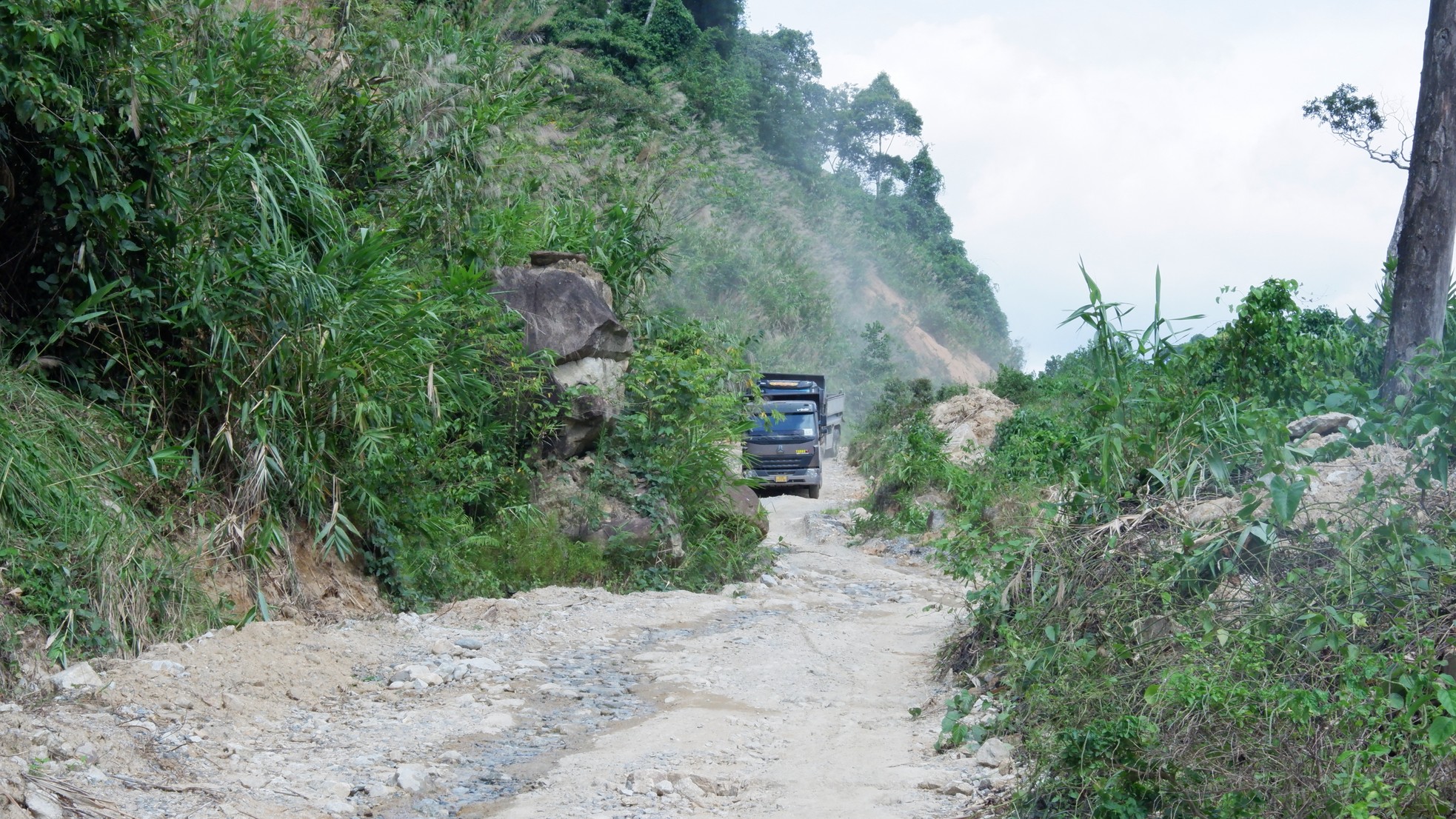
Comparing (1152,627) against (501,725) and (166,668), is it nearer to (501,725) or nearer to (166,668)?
(501,725)

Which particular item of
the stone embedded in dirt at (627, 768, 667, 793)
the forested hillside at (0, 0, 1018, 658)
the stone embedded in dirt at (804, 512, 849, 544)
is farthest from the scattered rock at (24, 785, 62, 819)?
the stone embedded in dirt at (804, 512, 849, 544)

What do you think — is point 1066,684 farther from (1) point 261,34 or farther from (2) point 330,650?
(1) point 261,34

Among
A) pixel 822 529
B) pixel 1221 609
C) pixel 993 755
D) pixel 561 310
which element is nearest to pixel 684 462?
pixel 561 310

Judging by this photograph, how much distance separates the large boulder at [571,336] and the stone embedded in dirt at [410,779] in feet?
19.3

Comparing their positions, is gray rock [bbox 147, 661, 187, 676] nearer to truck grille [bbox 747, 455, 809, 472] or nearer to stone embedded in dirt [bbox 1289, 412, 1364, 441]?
stone embedded in dirt [bbox 1289, 412, 1364, 441]

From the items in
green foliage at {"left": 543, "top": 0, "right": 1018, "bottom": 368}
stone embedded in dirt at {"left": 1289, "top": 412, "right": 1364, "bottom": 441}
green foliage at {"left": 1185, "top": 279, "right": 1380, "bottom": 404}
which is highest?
green foliage at {"left": 543, "top": 0, "right": 1018, "bottom": 368}

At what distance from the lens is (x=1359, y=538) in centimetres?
423

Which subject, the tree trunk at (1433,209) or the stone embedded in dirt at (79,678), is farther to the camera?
the tree trunk at (1433,209)

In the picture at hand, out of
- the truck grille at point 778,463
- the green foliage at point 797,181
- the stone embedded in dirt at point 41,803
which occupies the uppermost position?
the green foliage at point 797,181

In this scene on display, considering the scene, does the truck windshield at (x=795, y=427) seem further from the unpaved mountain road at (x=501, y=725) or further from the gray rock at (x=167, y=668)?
the gray rock at (x=167, y=668)

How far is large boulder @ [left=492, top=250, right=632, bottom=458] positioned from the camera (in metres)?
10.4

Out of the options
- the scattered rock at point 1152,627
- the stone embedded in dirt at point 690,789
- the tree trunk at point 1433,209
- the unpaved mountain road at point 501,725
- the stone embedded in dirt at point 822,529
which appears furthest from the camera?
the stone embedded in dirt at point 822,529

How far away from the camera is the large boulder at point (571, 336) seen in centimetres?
1041

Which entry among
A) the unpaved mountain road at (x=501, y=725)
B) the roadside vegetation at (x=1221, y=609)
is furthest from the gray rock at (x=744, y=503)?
the roadside vegetation at (x=1221, y=609)
